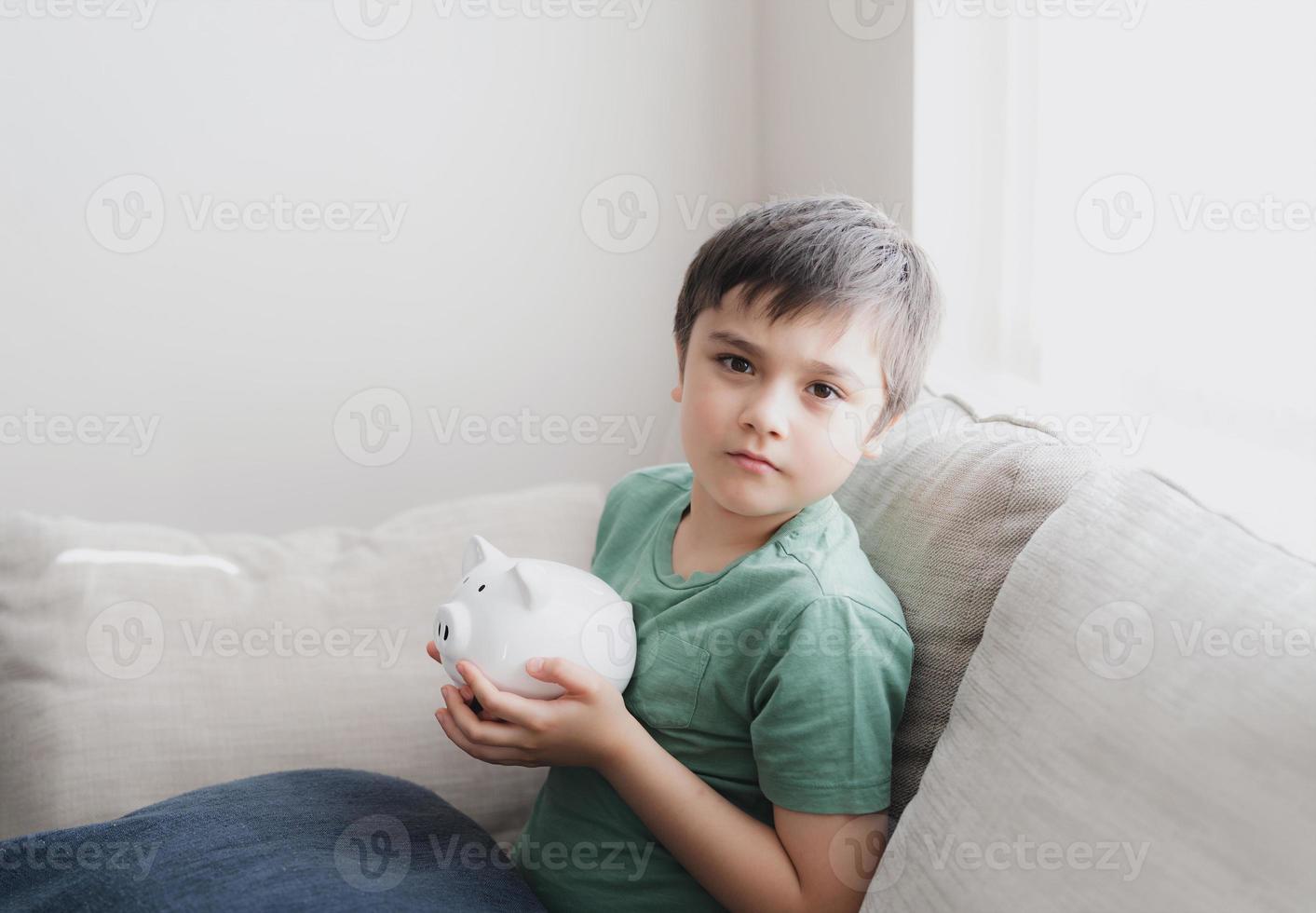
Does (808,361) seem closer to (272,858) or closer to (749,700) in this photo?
(749,700)

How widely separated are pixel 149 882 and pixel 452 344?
1.17 metres

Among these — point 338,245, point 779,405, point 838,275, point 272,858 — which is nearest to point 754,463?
point 779,405

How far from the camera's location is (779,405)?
886 millimetres

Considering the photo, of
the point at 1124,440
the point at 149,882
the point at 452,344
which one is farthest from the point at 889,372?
the point at 452,344

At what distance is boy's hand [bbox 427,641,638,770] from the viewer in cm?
86

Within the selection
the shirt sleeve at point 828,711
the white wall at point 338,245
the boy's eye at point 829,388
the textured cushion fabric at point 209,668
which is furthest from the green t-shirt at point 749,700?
the white wall at point 338,245

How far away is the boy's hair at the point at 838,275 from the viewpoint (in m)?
0.89

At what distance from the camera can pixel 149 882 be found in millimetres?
834

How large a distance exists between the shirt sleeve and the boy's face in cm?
11

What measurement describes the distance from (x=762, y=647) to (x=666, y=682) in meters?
0.10

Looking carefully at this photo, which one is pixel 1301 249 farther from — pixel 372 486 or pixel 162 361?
pixel 162 361

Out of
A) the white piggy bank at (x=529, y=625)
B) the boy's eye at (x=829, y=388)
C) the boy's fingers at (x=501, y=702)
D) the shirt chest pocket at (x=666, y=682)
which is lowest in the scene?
the shirt chest pocket at (x=666, y=682)

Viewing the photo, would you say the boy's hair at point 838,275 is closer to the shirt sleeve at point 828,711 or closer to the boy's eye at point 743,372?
the boy's eye at point 743,372

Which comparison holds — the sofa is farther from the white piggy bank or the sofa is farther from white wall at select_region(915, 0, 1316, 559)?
→ the white piggy bank
